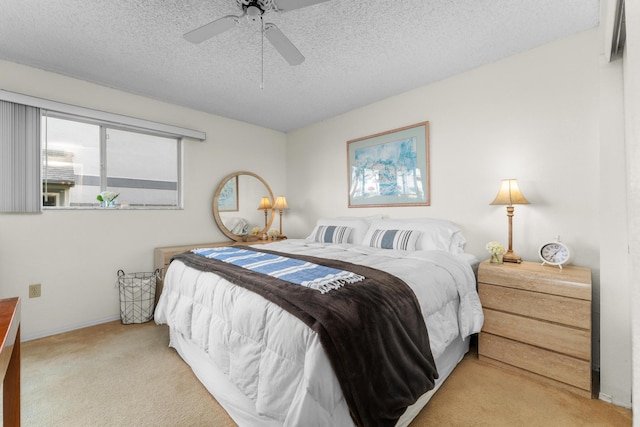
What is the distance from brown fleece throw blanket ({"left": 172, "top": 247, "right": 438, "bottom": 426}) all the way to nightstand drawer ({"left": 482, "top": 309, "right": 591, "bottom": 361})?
0.84 m

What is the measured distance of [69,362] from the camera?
2150mm

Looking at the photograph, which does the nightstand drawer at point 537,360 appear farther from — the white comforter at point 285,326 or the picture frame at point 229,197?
the picture frame at point 229,197

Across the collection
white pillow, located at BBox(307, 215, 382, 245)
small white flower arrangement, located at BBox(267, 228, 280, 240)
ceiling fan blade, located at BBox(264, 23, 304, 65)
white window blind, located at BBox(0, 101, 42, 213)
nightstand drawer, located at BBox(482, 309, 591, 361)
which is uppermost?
ceiling fan blade, located at BBox(264, 23, 304, 65)

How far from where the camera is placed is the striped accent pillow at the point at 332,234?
10.4 feet

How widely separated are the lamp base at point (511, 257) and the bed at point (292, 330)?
10.0 inches

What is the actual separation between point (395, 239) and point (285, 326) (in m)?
1.71

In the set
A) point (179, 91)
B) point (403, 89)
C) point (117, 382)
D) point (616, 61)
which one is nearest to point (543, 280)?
point (616, 61)

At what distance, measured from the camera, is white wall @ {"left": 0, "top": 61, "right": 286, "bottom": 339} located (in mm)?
2523

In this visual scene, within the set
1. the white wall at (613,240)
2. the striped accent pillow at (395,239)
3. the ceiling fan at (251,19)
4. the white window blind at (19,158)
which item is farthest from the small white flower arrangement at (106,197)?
the white wall at (613,240)

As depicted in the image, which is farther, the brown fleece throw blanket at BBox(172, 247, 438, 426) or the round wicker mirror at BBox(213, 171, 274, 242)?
the round wicker mirror at BBox(213, 171, 274, 242)

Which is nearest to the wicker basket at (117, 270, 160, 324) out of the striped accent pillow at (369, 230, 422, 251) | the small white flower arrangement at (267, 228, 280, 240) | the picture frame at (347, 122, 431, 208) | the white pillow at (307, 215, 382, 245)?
the small white flower arrangement at (267, 228, 280, 240)

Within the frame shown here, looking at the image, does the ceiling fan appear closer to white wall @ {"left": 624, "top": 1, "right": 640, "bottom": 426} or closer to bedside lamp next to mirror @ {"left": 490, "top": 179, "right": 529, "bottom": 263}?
white wall @ {"left": 624, "top": 1, "right": 640, "bottom": 426}

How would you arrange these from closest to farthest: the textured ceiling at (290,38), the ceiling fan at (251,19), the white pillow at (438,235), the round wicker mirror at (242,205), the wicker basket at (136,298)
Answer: the ceiling fan at (251,19) < the textured ceiling at (290,38) < the white pillow at (438,235) < the wicker basket at (136,298) < the round wicker mirror at (242,205)

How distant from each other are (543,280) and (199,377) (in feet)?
7.79
